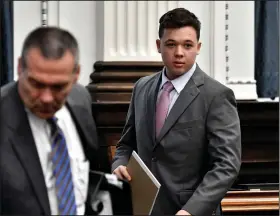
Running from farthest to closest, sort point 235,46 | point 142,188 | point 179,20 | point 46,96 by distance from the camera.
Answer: point 235,46, point 179,20, point 142,188, point 46,96

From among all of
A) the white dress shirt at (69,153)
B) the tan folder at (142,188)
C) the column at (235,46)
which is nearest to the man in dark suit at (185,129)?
the tan folder at (142,188)

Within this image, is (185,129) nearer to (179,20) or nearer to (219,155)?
(219,155)

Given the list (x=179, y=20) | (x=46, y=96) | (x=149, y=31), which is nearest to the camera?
(x=46, y=96)

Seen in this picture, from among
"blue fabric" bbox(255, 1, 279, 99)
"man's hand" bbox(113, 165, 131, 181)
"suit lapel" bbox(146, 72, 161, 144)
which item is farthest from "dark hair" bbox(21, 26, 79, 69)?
"blue fabric" bbox(255, 1, 279, 99)

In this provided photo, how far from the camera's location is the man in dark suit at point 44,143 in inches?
28.1

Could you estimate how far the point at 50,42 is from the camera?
708 millimetres

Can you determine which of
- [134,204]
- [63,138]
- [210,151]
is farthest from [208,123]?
[63,138]

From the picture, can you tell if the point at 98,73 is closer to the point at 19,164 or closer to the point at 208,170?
the point at 208,170

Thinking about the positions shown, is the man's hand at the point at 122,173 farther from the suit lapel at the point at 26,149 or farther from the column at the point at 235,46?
the column at the point at 235,46

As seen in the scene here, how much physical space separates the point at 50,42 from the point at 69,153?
0.48 ft

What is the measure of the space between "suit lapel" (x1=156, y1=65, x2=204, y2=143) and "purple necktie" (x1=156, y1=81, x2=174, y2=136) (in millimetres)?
20

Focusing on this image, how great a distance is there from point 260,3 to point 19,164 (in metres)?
3.04

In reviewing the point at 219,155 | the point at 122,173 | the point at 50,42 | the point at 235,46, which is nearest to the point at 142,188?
the point at 122,173

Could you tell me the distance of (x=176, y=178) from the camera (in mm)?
1452
